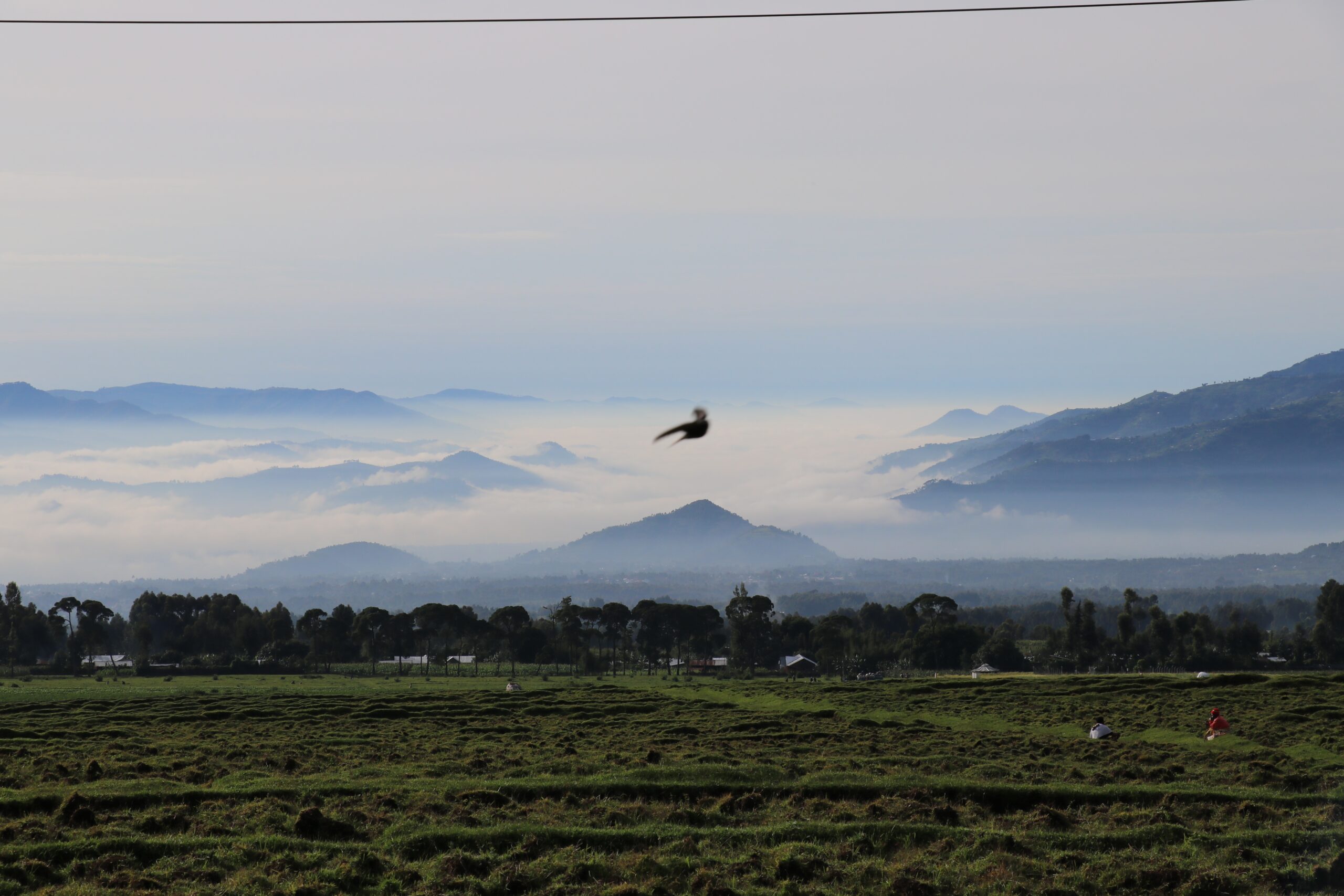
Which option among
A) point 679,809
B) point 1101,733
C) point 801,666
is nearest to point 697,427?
point 679,809

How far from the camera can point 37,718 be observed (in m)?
56.6

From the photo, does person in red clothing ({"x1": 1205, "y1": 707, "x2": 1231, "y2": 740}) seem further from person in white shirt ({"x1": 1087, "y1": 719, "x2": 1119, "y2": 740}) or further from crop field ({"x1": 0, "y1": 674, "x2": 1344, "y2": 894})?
person in white shirt ({"x1": 1087, "y1": 719, "x2": 1119, "y2": 740})

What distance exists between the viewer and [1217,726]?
40844mm

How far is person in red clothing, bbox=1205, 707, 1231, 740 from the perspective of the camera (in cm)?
4025

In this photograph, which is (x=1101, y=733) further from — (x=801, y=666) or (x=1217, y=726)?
(x=801, y=666)

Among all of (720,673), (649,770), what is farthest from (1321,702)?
(720,673)

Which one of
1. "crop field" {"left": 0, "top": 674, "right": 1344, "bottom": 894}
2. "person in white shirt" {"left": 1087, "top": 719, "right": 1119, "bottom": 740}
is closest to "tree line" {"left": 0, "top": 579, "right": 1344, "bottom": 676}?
"crop field" {"left": 0, "top": 674, "right": 1344, "bottom": 894}

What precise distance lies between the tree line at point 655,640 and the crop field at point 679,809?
8551cm

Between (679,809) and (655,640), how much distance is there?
121322 millimetres

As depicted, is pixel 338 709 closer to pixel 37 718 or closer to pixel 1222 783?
pixel 37 718

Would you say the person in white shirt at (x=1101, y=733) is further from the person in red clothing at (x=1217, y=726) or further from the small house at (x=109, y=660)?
the small house at (x=109, y=660)

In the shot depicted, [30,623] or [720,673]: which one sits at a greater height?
[30,623]

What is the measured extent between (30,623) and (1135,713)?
137345 millimetres

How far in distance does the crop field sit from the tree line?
281ft
